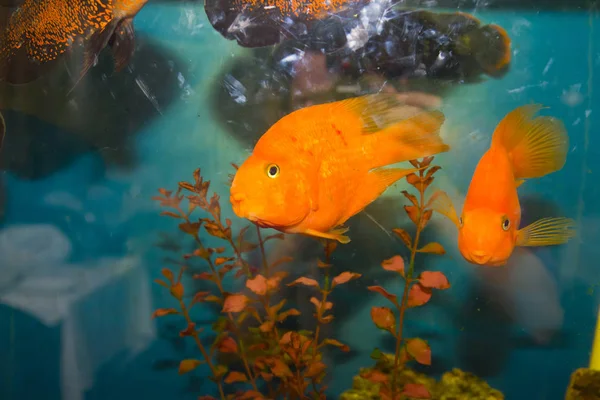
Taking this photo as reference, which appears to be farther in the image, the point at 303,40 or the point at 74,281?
the point at 74,281

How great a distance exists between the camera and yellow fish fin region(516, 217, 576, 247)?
1542 millimetres

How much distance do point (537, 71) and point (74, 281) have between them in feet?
6.61

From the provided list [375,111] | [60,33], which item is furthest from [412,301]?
[60,33]

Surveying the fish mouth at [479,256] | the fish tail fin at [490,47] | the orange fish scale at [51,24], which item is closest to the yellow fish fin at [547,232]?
the fish mouth at [479,256]

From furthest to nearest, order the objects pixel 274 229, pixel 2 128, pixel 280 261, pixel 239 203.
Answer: pixel 2 128 → pixel 280 261 → pixel 274 229 → pixel 239 203

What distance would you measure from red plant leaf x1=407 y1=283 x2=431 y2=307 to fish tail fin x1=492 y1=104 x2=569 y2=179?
54cm

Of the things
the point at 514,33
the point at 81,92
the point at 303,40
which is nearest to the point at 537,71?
the point at 514,33

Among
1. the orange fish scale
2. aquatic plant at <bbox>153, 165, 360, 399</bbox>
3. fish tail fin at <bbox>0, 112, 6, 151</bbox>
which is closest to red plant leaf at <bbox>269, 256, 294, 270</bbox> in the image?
aquatic plant at <bbox>153, 165, 360, 399</bbox>

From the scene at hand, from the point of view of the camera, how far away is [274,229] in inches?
60.9

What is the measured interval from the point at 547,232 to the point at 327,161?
876 millimetres

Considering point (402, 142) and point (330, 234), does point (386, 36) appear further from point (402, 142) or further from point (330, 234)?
point (330, 234)

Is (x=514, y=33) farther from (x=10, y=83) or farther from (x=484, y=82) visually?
(x=10, y=83)

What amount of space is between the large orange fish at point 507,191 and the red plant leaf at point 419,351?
31 cm

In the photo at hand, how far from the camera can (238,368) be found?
1909mm
